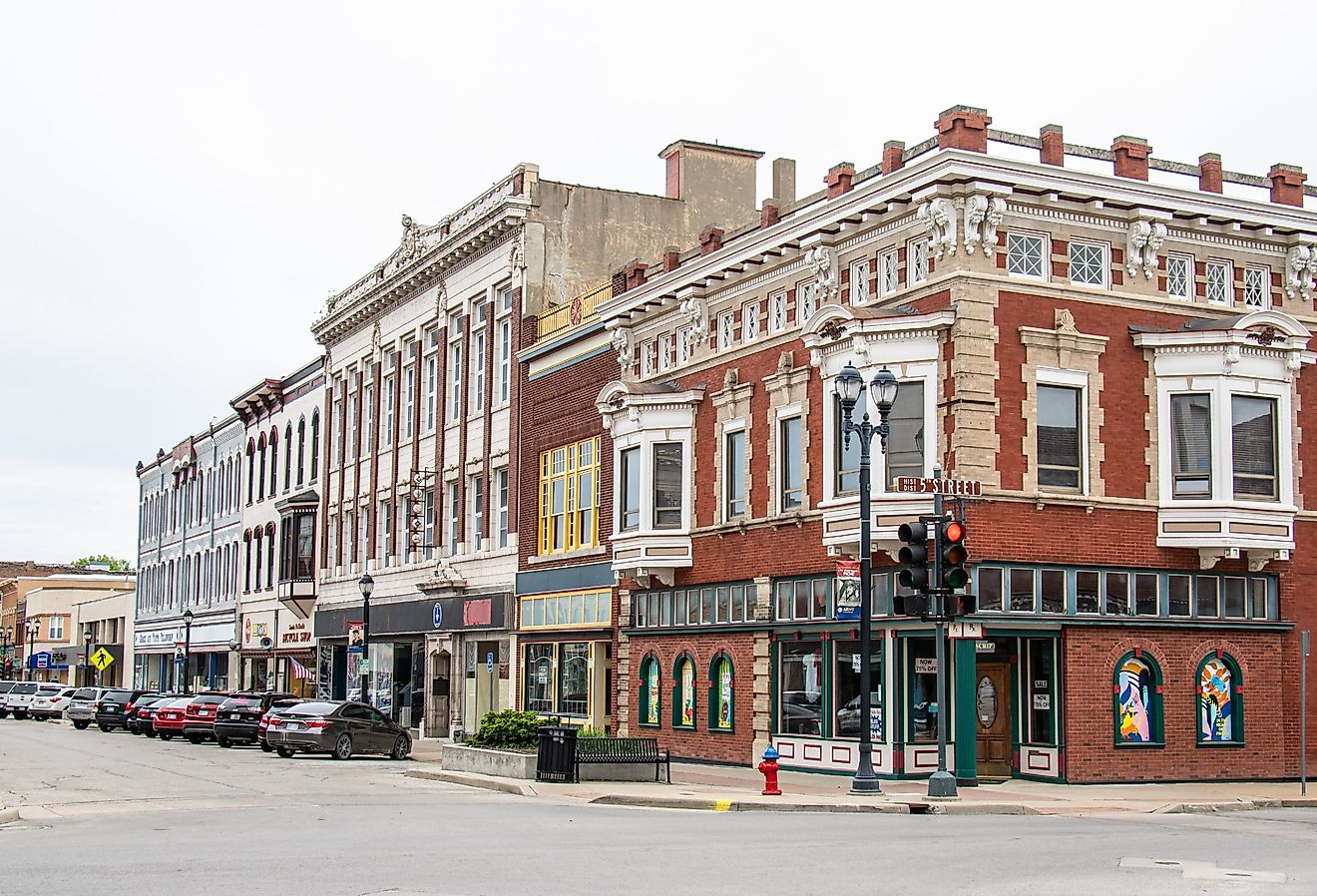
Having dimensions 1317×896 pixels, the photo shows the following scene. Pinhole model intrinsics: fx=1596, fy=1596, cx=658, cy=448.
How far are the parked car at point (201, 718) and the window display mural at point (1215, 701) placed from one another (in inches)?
1143

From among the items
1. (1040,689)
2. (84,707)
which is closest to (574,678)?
(1040,689)

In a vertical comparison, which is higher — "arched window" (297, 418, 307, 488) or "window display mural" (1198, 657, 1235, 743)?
"arched window" (297, 418, 307, 488)

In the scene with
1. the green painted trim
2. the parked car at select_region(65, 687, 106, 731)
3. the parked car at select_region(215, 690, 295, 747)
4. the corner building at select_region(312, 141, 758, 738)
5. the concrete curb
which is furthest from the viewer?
the parked car at select_region(65, 687, 106, 731)

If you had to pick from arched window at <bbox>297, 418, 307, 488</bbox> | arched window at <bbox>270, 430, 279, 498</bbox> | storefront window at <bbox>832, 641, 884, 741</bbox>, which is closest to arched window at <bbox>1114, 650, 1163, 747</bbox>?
storefront window at <bbox>832, 641, 884, 741</bbox>

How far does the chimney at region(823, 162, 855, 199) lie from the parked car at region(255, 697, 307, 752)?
771 inches

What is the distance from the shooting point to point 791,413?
32.1 m

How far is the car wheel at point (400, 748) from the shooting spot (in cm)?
3881

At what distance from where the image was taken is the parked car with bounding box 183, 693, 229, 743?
153ft

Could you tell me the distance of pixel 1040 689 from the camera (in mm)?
28188

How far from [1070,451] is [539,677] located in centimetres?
A: 1992

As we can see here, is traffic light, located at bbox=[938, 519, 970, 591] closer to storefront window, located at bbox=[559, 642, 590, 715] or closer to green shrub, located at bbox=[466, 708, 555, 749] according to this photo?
green shrub, located at bbox=[466, 708, 555, 749]

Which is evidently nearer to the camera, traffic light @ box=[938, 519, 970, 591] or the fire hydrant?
traffic light @ box=[938, 519, 970, 591]

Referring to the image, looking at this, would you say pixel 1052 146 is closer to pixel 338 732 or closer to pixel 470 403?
pixel 338 732

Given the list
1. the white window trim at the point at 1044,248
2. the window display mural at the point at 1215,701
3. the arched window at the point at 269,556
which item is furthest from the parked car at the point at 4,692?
the window display mural at the point at 1215,701
